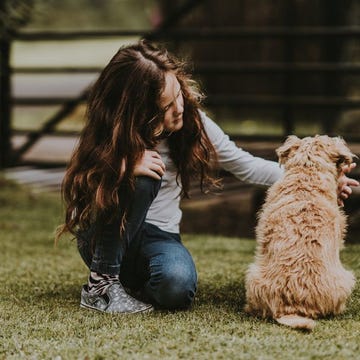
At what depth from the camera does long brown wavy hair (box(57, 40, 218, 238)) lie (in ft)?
11.0

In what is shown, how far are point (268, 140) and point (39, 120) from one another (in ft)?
30.0

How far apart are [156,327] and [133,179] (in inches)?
26.0

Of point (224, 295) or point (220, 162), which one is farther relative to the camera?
point (220, 162)

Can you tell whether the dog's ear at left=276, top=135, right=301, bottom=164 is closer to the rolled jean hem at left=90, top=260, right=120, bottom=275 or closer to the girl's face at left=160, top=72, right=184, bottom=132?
the girl's face at left=160, top=72, right=184, bottom=132

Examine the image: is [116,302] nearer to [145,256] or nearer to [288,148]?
[145,256]

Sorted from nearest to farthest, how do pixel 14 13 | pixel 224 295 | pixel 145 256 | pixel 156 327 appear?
1. pixel 156 327
2. pixel 145 256
3. pixel 224 295
4. pixel 14 13

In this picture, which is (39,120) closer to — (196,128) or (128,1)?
(128,1)

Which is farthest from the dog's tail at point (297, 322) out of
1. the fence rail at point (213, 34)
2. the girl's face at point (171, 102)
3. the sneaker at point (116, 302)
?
the fence rail at point (213, 34)

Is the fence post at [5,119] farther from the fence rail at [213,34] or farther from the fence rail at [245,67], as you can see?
the fence rail at [213,34]

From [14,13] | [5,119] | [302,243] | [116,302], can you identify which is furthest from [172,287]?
[5,119]

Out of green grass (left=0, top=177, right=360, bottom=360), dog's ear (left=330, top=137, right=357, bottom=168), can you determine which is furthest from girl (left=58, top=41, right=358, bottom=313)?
dog's ear (left=330, top=137, right=357, bottom=168)

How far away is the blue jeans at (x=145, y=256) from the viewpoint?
3393 millimetres

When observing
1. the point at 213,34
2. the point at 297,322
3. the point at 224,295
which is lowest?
the point at 224,295

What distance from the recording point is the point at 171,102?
348 cm
